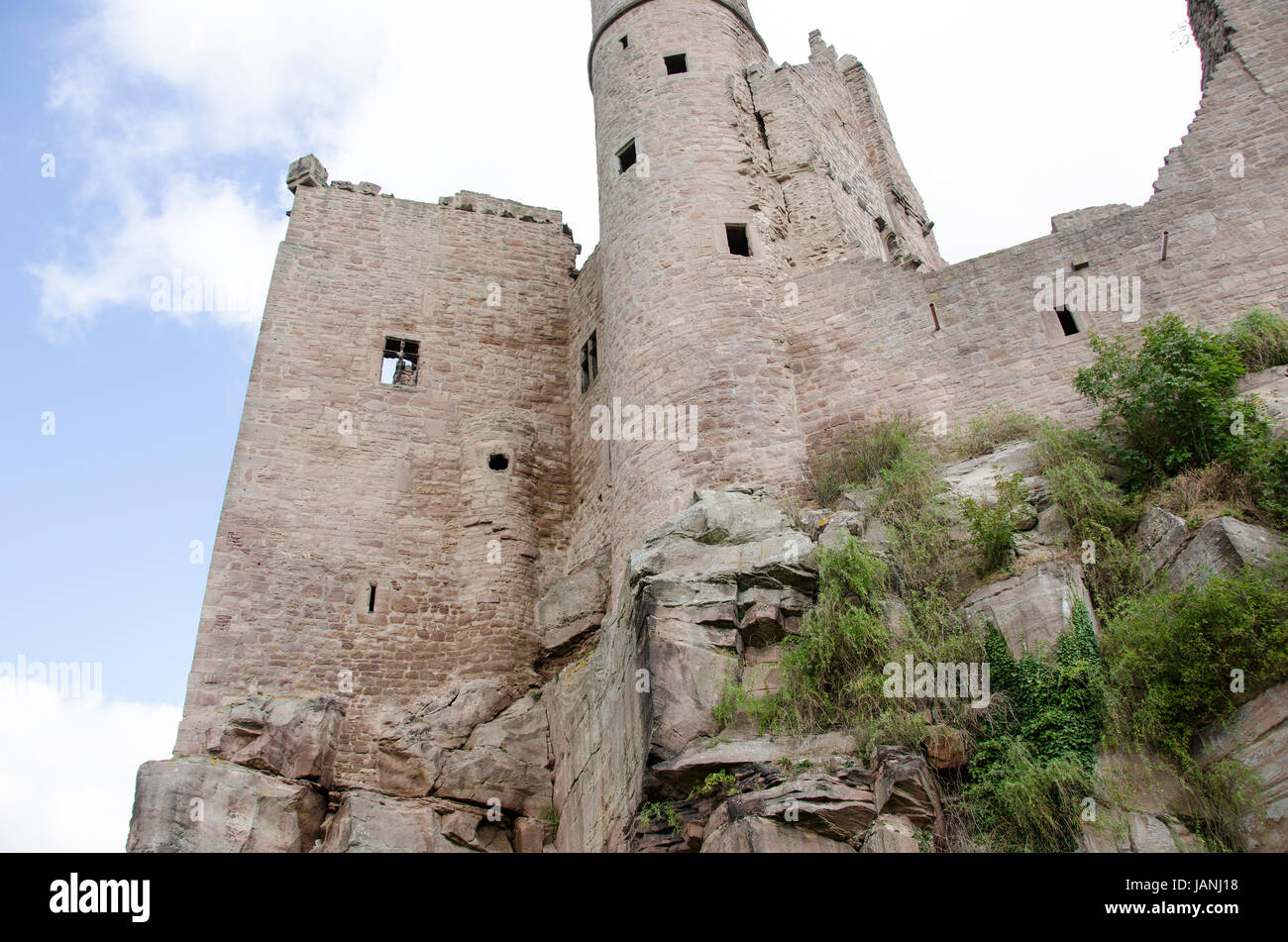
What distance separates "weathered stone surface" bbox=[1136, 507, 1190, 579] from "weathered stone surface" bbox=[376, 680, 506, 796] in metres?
7.67

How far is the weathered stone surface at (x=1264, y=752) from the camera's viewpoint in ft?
23.0

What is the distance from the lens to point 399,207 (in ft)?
60.6

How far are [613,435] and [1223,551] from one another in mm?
7086

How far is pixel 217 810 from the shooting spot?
11734 mm

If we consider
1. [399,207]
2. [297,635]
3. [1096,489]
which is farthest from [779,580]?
[399,207]

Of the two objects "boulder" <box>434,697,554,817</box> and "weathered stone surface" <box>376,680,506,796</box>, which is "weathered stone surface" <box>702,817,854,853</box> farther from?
"weathered stone surface" <box>376,680,506,796</box>

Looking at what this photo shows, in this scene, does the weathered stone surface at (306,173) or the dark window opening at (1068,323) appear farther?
the weathered stone surface at (306,173)

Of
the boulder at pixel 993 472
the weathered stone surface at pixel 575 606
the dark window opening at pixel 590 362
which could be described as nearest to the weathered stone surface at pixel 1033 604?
the boulder at pixel 993 472

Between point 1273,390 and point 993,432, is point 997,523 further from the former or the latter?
point 1273,390

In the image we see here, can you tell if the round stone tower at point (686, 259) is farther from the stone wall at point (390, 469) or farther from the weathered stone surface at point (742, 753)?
the weathered stone surface at point (742, 753)

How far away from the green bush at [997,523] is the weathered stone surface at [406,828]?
606 centimetres
